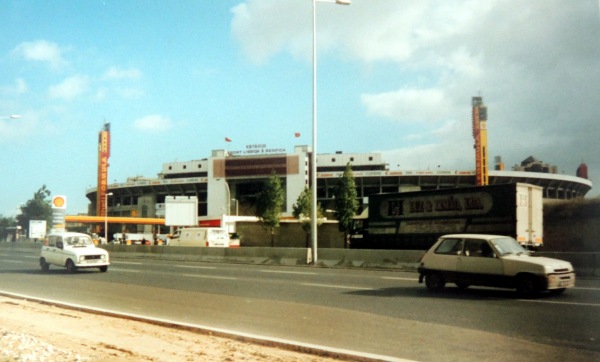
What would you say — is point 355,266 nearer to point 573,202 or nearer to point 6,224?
point 573,202

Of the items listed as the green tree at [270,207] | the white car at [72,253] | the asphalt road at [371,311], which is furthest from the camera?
the green tree at [270,207]

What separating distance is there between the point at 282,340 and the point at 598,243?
29714 mm

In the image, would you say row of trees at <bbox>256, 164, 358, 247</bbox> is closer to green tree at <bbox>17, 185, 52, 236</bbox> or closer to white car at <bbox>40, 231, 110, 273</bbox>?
green tree at <bbox>17, 185, 52, 236</bbox>

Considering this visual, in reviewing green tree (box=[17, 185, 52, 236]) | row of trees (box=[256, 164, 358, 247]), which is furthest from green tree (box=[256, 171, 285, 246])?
green tree (box=[17, 185, 52, 236])

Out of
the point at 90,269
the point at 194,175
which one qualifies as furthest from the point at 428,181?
the point at 90,269

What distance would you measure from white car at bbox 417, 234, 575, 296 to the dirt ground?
7.69m

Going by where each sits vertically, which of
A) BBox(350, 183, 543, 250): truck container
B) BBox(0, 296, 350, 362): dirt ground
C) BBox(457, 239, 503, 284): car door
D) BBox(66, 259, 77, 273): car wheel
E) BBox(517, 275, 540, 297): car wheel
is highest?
BBox(350, 183, 543, 250): truck container

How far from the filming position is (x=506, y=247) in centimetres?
1442

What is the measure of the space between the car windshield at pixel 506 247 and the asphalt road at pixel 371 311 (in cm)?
112

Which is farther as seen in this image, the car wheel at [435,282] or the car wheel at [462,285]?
the car wheel at [435,282]

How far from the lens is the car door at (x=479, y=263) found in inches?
554

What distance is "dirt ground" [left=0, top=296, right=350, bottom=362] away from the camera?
7.49 metres

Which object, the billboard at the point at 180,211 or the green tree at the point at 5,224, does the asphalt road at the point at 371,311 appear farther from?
the green tree at the point at 5,224

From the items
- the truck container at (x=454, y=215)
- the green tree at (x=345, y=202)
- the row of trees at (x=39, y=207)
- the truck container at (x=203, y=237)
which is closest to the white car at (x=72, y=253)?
the truck container at (x=454, y=215)
